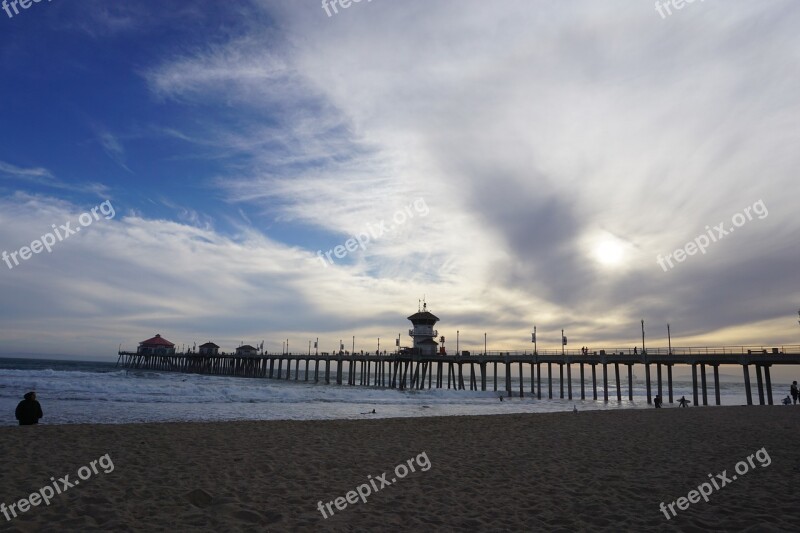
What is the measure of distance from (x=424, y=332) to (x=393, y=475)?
52.8 metres

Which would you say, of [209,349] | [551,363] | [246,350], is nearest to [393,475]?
[551,363]

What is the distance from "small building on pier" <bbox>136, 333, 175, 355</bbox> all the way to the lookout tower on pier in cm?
7370

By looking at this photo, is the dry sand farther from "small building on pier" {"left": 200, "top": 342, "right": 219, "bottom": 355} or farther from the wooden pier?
"small building on pier" {"left": 200, "top": 342, "right": 219, "bottom": 355}

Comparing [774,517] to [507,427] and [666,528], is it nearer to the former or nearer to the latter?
[666,528]

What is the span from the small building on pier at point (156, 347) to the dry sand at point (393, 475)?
109611 mm

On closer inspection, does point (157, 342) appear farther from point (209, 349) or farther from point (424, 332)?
point (424, 332)

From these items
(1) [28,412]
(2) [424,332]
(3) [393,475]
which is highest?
(2) [424,332]

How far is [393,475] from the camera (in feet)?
31.7

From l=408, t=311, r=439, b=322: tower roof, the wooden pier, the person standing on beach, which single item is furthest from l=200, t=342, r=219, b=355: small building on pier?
the person standing on beach

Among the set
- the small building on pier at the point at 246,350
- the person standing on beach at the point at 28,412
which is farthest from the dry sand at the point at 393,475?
the small building on pier at the point at 246,350

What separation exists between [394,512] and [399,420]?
38.8ft

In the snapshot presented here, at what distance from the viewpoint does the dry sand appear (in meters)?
6.74

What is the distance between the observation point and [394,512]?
24.2ft

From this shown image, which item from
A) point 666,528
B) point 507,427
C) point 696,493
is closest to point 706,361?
point 507,427
